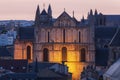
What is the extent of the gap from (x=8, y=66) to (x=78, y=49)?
424 inches

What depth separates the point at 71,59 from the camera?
101m

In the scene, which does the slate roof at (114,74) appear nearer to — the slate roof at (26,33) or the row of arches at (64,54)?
the row of arches at (64,54)

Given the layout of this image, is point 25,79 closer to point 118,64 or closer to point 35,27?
point 118,64

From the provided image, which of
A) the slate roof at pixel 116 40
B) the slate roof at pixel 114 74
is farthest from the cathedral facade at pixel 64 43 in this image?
the slate roof at pixel 114 74

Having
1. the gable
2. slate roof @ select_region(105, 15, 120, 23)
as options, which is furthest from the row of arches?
slate roof @ select_region(105, 15, 120, 23)

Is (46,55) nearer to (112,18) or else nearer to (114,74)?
(114,74)

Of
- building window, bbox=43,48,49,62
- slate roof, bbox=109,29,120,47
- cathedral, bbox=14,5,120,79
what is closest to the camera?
slate roof, bbox=109,29,120,47

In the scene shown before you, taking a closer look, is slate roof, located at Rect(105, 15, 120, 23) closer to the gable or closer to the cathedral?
the cathedral

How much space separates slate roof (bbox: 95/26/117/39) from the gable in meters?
5.43

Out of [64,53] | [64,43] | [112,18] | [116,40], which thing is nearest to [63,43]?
[64,43]

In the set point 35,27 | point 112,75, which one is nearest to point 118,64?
point 112,75

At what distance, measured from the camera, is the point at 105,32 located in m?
106

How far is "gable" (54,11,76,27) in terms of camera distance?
99.8 metres

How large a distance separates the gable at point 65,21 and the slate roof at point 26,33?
16.6ft
